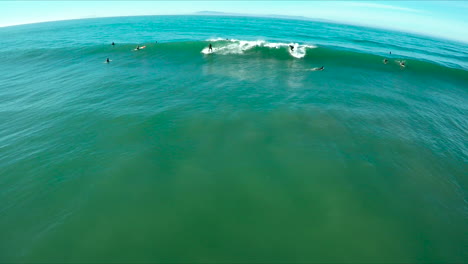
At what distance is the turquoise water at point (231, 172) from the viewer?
9.78 meters

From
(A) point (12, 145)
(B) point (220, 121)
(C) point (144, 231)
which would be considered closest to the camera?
(C) point (144, 231)

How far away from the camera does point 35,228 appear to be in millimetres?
10492

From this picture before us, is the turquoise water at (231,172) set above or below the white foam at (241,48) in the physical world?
below

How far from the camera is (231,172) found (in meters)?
13.6

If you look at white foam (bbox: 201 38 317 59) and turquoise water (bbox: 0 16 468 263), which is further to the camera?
white foam (bbox: 201 38 317 59)

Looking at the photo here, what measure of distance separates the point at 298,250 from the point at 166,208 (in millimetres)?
7530

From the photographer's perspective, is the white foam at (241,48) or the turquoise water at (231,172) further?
the white foam at (241,48)

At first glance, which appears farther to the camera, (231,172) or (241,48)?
(241,48)

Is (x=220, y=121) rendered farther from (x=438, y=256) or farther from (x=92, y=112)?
(x=438, y=256)

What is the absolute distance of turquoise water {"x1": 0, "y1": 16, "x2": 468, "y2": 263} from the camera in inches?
385

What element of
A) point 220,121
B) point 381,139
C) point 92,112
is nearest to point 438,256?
point 381,139

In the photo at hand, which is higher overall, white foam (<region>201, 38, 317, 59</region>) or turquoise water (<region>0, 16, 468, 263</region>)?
white foam (<region>201, 38, 317, 59</region>)

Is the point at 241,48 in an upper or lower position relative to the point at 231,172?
upper

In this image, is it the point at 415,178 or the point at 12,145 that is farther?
the point at 12,145
